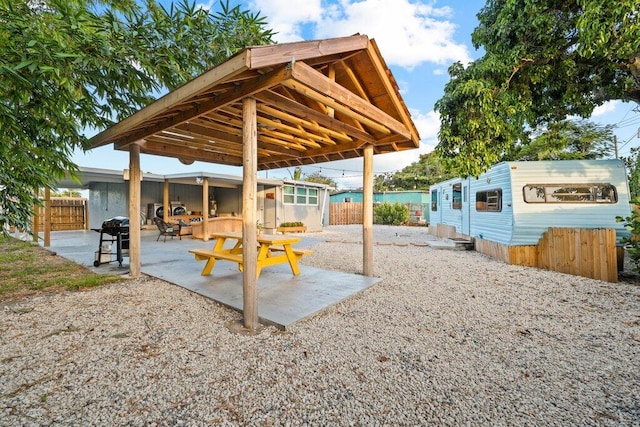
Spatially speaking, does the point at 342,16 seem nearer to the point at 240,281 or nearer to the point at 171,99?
the point at 171,99

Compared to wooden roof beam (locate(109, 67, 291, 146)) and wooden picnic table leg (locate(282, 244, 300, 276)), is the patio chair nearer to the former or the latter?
wooden roof beam (locate(109, 67, 291, 146))

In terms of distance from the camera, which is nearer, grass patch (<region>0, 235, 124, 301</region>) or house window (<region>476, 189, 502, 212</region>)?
grass patch (<region>0, 235, 124, 301</region>)

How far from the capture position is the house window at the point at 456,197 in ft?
31.6

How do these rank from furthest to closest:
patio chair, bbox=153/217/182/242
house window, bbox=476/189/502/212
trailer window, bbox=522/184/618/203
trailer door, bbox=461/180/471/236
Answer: patio chair, bbox=153/217/182/242
trailer door, bbox=461/180/471/236
house window, bbox=476/189/502/212
trailer window, bbox=522/184/618/203

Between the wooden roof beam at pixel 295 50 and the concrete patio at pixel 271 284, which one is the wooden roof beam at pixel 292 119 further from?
the concrete patio at pixel 271 284

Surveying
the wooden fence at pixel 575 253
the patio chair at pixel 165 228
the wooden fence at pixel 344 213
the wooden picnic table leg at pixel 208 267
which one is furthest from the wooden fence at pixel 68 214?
the wooden fence at pixel 575 253

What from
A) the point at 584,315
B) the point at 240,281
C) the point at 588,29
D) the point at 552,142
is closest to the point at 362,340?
the point at 240,281

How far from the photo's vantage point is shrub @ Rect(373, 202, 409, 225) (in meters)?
18.6

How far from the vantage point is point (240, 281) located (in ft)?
14.0

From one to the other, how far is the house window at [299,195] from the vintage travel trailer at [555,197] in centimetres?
898

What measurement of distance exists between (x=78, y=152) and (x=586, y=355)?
21.1 ft

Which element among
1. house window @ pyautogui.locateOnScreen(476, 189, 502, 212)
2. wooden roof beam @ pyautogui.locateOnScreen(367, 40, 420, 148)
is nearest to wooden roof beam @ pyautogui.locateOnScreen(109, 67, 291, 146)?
wooden roof beam @ pyautogui.locateOnScreen(367, 40, 420, 148)

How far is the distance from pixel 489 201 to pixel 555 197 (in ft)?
4.68

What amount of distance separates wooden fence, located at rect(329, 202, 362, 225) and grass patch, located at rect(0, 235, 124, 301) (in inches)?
612
